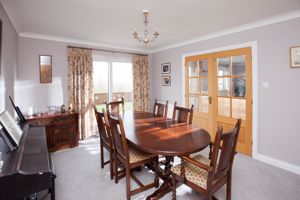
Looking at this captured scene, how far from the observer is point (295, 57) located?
9.08 ft

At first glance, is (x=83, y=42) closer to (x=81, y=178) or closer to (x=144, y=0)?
(x=144, y=0)

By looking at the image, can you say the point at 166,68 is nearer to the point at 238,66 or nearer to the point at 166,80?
the point at 166,80

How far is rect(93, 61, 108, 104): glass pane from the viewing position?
15.5 ft

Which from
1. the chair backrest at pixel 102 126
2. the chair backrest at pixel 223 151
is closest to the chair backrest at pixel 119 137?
the chair backrest at pixel 102 126

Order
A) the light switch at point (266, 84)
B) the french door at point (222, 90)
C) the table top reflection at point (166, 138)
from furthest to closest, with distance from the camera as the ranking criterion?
the french door at point (222, 90) → the light switch at point (266, 84) → the table top reflection at point (166, 138)

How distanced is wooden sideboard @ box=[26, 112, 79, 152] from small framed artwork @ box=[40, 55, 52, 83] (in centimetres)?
85

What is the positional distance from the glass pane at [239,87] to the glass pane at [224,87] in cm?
12

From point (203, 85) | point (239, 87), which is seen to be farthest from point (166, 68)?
point (239, 87)

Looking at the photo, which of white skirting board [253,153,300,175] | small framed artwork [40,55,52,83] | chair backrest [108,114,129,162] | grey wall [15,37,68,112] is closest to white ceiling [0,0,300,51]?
grey wall [15,37,68,112]

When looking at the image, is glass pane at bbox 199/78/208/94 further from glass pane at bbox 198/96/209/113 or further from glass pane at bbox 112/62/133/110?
glass pane at bbox 112/62/133/110

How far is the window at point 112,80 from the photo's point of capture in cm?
478

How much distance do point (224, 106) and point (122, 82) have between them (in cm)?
288

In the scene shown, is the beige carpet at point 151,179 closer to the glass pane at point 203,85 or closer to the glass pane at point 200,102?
the glass pane at point 200,102

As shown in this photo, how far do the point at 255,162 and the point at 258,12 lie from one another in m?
2.53
